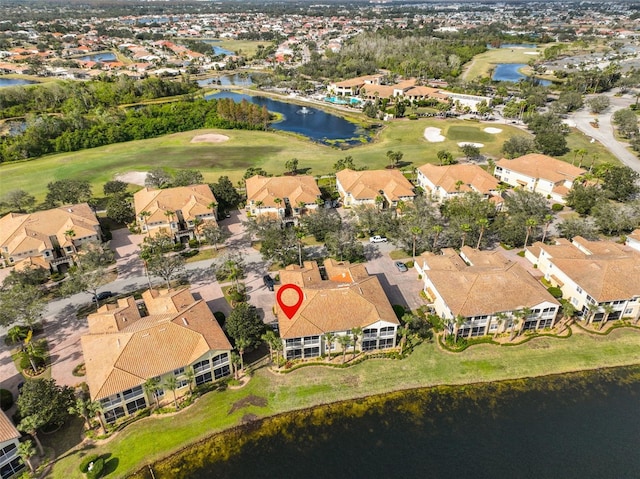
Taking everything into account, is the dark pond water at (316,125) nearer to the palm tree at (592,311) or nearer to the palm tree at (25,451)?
the palm tree at (592,311)

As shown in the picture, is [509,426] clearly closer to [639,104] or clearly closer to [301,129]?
[301,129]

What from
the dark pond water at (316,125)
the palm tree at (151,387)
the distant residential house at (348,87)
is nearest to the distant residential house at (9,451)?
the palm tree at (151,387)

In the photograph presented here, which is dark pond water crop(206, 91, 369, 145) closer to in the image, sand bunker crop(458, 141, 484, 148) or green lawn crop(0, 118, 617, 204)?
green lawn crop(0, 118, 617, 204)

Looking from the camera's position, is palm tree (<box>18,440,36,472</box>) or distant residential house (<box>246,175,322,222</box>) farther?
distant residential house (<box>246,175,322,222</box>)

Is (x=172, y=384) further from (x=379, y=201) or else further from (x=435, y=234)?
(x=379, y=201)

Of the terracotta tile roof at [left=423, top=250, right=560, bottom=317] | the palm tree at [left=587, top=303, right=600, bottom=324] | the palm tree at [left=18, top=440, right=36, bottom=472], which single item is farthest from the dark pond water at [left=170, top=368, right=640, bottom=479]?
the palm tree at [left=18, top=440, right=36, bottom=472]

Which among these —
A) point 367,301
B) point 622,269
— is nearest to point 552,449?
point 367,301
